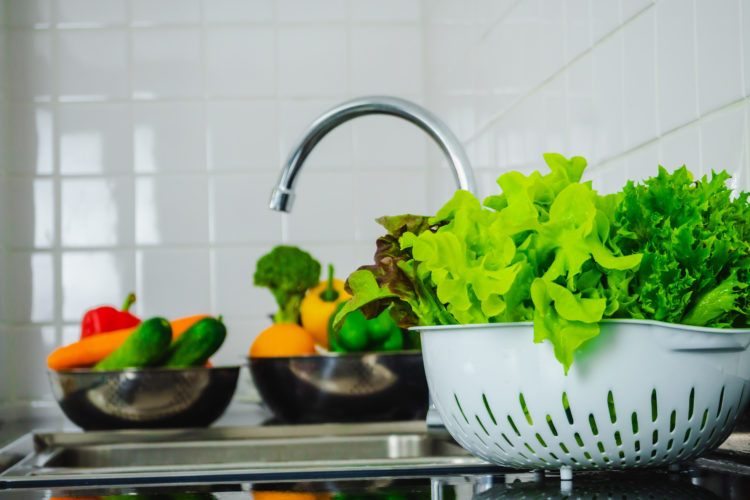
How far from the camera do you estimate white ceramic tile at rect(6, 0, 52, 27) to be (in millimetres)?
1820

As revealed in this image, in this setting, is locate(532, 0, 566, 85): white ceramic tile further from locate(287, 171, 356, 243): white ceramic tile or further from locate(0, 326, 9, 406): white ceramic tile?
locate(0, 326, 9, 406): white ceramic tile

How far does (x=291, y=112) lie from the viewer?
72.9 inches

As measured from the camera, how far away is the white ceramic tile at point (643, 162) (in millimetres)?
843

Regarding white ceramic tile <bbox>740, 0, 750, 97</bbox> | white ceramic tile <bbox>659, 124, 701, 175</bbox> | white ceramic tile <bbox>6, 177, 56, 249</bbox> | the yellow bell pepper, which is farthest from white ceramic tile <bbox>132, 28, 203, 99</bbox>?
white ceramic tile <bbox>740, 0, 750, 97</bbox>

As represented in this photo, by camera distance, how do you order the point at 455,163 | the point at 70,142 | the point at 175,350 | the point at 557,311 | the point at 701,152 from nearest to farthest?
the point at 557,311 → the point at 701,152 → the point at 455,163 → the point at 175,350 → the point at 70,142

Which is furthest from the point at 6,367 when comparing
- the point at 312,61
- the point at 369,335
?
the point at 369,335

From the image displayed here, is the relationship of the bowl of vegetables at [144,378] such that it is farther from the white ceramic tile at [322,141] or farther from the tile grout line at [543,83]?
the white ceramic tile at [322,141]

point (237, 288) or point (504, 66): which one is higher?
point (504, 66)

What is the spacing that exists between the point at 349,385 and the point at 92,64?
106 centimetres

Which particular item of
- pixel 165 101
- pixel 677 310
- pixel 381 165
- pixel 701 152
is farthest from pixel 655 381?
pixel 165 101

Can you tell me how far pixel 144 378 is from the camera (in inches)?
44.3

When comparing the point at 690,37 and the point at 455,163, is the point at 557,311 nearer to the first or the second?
the point at 690,37

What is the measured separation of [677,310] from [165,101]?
1496mm

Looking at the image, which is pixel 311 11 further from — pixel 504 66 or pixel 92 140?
pixel 504 66
